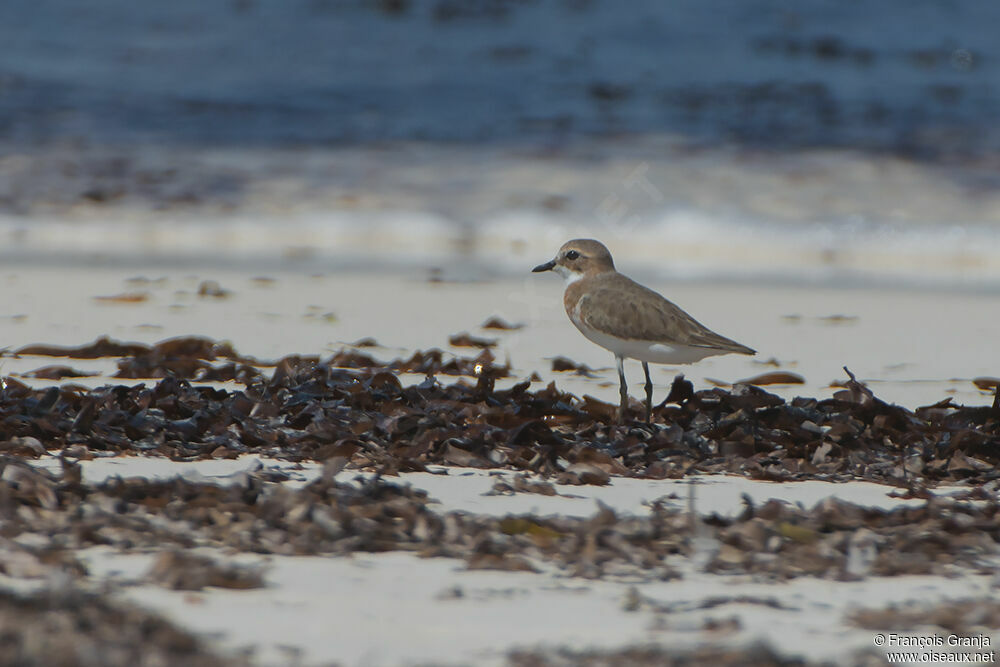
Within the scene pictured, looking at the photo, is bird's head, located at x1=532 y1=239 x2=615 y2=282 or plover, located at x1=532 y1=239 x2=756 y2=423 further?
bird's head, located at x1=532 y1=239 x2=615 y2=282

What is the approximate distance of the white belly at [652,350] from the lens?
3.97 metres

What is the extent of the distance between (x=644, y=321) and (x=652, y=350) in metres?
0.11

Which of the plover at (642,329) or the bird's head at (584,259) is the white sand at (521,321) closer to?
the bird's head at (584,259)

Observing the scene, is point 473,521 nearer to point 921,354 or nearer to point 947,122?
point 921,354

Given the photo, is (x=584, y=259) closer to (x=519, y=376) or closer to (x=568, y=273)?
(x=568, y=273)

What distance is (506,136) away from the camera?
37.0 ft

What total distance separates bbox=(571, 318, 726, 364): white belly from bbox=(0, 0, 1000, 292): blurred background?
349 centimetres

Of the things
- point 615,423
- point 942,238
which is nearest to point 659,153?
point 942,238

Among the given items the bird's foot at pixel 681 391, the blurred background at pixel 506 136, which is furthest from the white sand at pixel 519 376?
the blurred background at pixel 506 136

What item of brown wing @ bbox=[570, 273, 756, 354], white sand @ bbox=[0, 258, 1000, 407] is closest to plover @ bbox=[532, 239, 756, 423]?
brown wing @ bbox=[570, 273, 756, 354]

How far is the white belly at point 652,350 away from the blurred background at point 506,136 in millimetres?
3488

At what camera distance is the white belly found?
13.0 ft

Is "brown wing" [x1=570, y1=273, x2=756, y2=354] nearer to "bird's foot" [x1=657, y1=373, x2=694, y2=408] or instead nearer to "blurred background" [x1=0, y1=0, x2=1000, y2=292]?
"bird's foot" [x1=657, y1=373, x2=694, y2=408]

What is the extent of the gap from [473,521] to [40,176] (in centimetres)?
795
